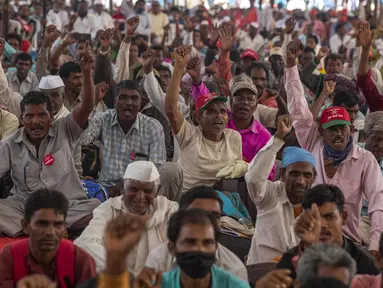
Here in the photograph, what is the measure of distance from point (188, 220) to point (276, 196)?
139 cm

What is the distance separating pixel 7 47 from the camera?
1255cm

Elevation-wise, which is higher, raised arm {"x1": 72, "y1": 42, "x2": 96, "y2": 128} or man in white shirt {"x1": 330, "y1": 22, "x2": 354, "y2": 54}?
raised arm {"x1": 72, "y1": 42, "x2": 96, "y2": 128}

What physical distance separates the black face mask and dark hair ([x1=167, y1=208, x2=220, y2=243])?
19cm

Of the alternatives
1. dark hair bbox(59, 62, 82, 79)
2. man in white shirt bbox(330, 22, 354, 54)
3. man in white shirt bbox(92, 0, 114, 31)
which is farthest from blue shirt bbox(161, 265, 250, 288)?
man in white shirt bbox(330, 22, 354, 54)

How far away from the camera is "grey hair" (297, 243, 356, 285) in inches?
164

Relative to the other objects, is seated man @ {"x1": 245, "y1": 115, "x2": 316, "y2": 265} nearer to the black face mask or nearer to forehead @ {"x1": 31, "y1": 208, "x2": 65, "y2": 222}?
forehead @ {"x1": 31, "y1": 208, "x2": 65, "y2": 222}

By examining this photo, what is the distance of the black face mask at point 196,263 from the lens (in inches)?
173

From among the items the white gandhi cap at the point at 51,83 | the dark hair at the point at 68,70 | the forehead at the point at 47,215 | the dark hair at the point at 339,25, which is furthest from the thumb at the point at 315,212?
the dark hair at the point at 339,25

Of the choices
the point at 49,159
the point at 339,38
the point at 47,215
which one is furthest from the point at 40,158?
the point at 339,38

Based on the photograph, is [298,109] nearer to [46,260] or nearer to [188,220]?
[188,220]

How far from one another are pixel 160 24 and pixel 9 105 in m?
11.9

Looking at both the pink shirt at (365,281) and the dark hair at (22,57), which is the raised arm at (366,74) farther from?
the dark hair at (22,57)

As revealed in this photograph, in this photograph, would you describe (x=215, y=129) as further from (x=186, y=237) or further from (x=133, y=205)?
(x=186, y=237)

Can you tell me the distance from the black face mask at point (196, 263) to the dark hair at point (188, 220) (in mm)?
188
